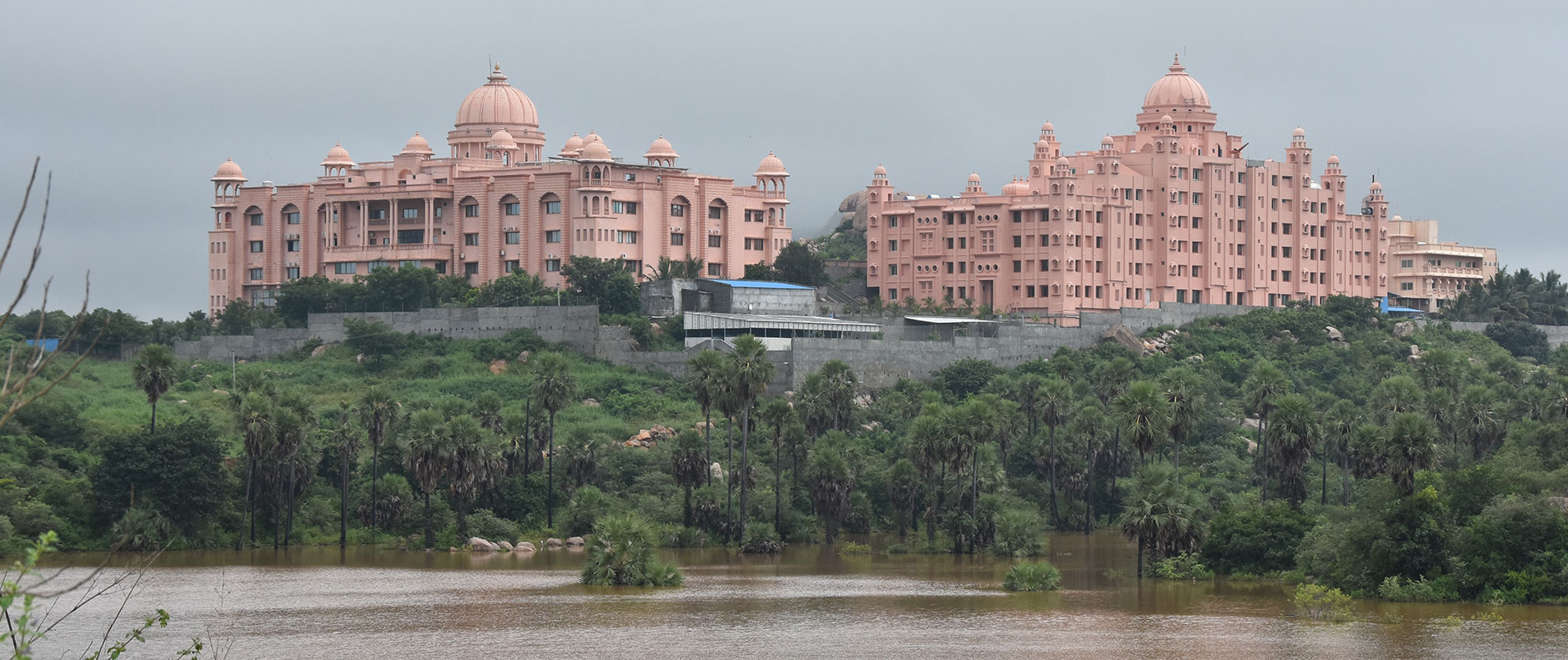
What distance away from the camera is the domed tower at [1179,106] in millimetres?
129875

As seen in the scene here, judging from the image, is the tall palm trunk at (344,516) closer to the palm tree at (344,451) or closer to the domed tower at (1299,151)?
the palm tree at (344,451)

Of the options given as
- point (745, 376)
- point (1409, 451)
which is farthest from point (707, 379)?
point (1409, 451)

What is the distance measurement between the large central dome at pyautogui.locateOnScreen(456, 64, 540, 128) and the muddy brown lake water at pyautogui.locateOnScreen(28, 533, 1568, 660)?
2220 inches

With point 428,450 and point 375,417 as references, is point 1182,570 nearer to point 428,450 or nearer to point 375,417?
point 428,450

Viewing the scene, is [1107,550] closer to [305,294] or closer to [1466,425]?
[1466,425]

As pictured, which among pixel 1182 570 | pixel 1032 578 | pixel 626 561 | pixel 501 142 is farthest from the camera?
pixel 501 142

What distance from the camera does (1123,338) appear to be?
11588 centimetres

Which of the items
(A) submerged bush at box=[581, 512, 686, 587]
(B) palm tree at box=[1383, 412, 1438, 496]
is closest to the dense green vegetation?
(B) palm tree at box=[1383, 412, 1438, 496]

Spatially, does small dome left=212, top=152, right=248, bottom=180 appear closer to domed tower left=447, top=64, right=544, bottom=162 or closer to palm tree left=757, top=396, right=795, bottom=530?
domed tower left=447, top=64, right=544, bottom=162

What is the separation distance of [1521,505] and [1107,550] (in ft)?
72.0

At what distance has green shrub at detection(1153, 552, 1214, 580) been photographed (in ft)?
220

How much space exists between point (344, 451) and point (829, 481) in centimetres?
1865

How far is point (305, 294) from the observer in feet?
373

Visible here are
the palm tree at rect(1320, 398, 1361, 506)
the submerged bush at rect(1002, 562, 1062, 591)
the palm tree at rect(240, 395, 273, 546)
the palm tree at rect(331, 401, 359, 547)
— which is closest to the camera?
the submerged bush at rect(1002, 562, 1062, 591)
